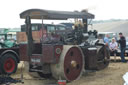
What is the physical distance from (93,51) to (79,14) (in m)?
1.17

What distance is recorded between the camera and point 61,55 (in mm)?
5688

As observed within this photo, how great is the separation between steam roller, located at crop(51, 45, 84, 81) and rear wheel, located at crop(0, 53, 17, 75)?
2431 mm

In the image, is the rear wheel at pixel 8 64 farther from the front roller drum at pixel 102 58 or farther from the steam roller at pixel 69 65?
the front roller drum at pixel 102 58

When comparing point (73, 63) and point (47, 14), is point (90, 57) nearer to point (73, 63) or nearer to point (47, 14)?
point (73, 63)

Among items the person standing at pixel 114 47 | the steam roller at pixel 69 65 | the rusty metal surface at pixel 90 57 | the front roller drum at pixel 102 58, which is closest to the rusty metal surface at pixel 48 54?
the steam roller at pixel 69 65

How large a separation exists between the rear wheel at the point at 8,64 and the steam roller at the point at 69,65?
2431 millimetres

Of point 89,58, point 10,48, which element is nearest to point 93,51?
point 89,58

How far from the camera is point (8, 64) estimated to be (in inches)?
307

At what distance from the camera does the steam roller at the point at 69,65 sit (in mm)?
5655

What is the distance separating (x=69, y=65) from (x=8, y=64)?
111 inches

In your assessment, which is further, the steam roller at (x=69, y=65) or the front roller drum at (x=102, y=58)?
the front roller drum at (x=102, y=58)

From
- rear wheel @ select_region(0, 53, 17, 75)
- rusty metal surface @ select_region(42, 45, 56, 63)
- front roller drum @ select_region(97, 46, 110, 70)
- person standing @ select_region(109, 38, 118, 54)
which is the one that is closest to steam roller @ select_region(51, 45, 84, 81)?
rusty metal surface @ select_region(42, 45, 56, 63)

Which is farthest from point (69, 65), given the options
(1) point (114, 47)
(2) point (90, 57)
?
(1) point (114, 47)

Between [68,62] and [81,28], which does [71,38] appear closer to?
[81,28]
